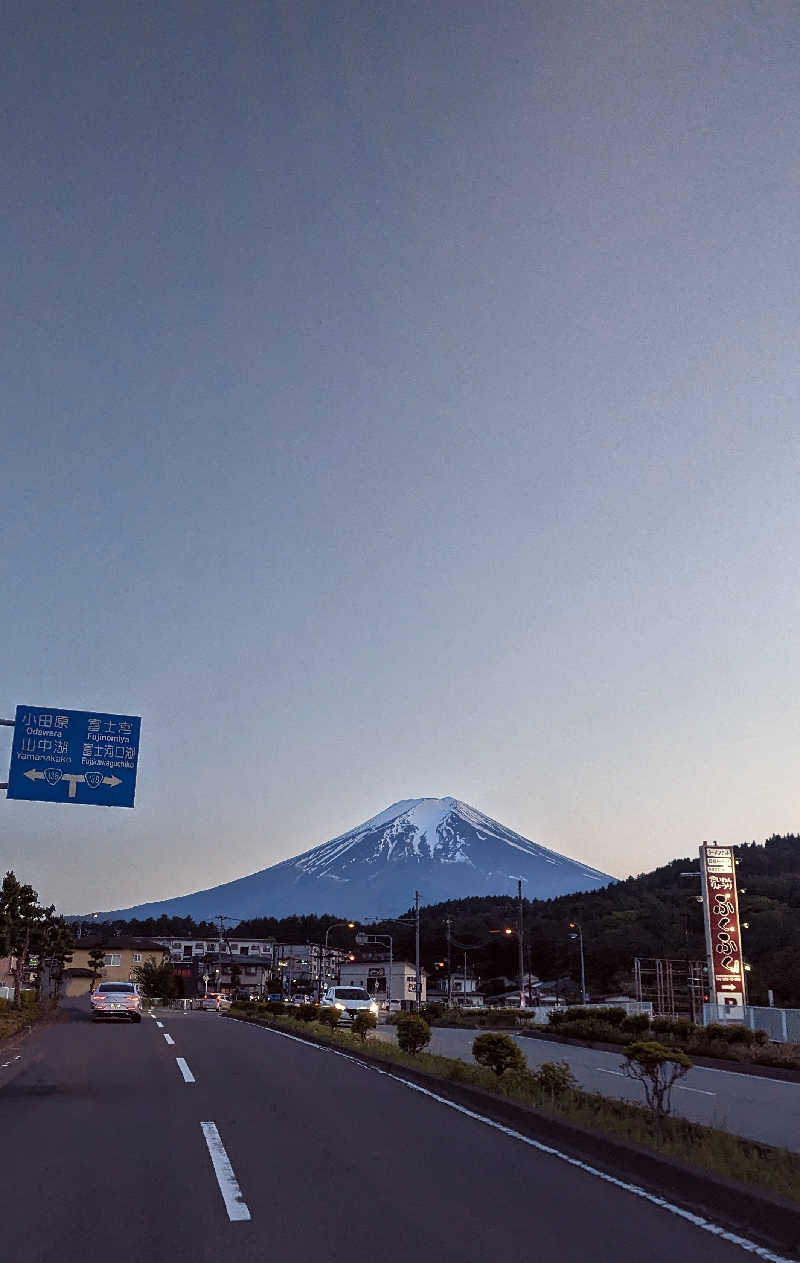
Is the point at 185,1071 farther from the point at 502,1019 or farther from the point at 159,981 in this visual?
the point at 159,981

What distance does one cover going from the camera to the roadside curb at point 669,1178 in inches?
265

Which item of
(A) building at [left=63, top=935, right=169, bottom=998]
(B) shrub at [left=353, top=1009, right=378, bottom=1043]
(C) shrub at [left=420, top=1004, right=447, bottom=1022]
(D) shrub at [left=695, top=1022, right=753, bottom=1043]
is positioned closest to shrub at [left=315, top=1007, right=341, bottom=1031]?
(B) shrub at [left=353, top=1009, right=378, bottom=1043]

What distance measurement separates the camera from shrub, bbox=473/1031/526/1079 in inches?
591

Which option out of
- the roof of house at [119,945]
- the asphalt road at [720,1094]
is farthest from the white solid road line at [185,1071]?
the roof of house at [119,945]

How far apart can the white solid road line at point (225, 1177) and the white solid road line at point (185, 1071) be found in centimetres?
553

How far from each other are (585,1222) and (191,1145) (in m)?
4.83

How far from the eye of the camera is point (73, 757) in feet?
71.2

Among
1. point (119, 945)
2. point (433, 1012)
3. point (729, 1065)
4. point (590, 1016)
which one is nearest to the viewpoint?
point (729, 1065)

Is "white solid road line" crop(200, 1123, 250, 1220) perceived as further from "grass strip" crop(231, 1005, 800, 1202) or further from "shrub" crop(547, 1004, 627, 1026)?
"shrub" crop(547, 1004, 627, 1026)

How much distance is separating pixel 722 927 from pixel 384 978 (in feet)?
267

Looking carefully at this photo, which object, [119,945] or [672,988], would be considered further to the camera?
[119,945]

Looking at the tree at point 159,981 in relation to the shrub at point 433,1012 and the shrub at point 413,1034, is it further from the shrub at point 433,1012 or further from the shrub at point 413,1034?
the shrub at point 413,1034

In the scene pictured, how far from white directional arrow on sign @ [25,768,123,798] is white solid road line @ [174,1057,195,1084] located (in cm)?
588

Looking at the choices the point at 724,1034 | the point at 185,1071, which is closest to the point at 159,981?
the point at 724,1034
